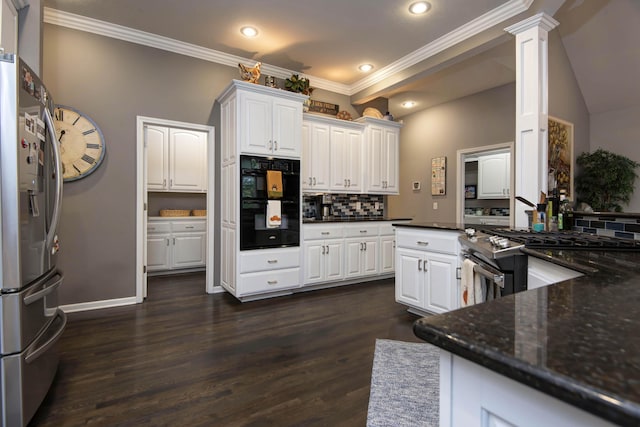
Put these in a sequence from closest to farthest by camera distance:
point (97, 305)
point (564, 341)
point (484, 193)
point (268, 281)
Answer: point (564, 341) → point (97, 305) → point (268, 281) → point (484, 193)

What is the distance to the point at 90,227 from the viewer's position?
3.31m

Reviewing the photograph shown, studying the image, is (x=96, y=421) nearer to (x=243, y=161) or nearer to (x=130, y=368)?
(x=130, y=368)

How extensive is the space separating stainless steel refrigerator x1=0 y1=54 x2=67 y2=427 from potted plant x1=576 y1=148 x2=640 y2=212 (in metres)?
4.96

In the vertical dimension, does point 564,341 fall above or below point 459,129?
below

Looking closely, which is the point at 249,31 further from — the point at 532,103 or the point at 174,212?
the point at 174,212

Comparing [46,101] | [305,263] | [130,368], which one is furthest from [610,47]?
[130,368]

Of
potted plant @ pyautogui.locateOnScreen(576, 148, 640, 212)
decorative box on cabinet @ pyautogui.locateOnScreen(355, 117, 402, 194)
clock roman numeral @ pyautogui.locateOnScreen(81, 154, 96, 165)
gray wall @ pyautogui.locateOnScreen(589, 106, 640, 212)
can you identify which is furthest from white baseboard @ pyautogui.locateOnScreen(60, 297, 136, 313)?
gray wall @ pyautogui.locateOnScreen(589, 106, 640, 212)

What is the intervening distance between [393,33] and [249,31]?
154cm

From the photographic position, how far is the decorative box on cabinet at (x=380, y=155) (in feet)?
15.8

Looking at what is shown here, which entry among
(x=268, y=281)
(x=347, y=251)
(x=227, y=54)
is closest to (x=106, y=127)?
(x=227, y=54)

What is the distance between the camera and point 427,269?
2945 millimetres

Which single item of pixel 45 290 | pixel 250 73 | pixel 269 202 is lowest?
pixel 45 290

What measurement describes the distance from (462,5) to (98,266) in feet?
14.3

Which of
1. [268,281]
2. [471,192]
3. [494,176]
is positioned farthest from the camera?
[471,192]
